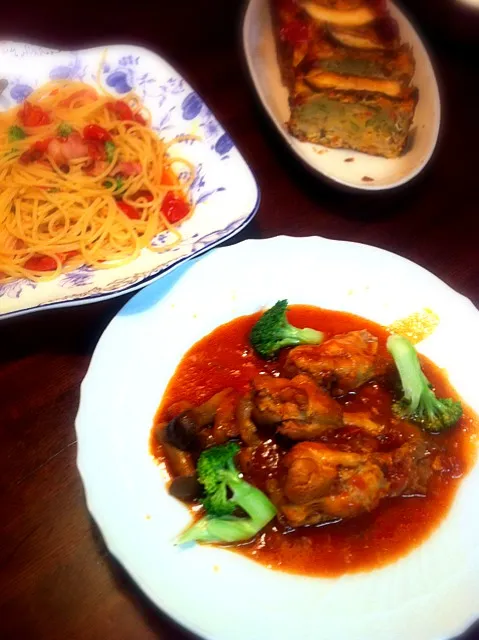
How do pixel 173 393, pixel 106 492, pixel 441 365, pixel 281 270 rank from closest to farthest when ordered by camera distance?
pixel 106 492
pixel 173 393
pixel 441 365
pixel 281 270

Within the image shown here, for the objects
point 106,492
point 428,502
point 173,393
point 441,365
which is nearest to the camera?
point 106,492

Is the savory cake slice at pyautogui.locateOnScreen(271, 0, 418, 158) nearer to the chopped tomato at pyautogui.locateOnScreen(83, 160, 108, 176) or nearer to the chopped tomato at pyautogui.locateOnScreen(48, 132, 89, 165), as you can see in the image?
the chopped tomato at pyautogui.locateOnScreen(83, 160, 108, 176)

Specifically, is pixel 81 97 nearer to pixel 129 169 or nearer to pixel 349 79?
pixel 129 169

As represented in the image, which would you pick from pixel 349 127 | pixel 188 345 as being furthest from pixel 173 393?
pixel 349 127

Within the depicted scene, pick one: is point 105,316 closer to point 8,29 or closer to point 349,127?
point 349,127

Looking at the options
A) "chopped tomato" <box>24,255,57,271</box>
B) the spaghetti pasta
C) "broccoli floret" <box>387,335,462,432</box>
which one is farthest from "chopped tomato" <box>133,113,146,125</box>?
"broccoli floret" <box>387,335,462,432</box>

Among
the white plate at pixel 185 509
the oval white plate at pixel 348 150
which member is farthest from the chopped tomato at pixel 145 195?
the oval white plate at pixel 348 150

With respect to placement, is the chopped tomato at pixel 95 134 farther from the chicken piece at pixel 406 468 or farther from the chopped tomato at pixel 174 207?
the chicken piece at pixel 406 468
